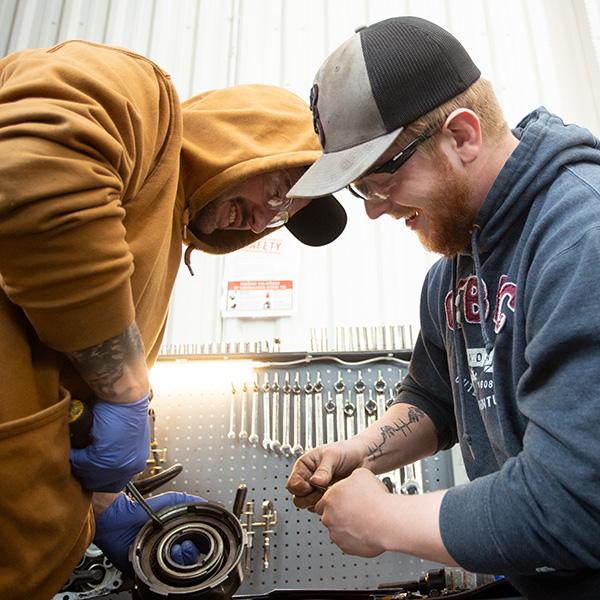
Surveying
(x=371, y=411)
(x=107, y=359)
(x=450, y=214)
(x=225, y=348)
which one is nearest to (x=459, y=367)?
(x=450, y=214)

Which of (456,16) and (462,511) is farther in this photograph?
(456,16)

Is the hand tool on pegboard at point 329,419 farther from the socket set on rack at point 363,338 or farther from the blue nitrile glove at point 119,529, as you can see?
the blue nitrile glove at point 119,529

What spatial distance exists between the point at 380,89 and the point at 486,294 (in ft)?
1.24

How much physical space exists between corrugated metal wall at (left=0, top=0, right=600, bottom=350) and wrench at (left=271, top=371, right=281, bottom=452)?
0.60 feet

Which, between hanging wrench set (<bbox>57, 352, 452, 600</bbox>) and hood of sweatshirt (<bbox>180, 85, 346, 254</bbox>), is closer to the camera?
hood of sweatshirt (<bbox>180, 85, 346, 254</bbox>)

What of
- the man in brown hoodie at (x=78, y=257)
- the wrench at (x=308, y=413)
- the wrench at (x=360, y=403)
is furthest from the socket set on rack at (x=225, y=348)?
the man in brown hoodie at (x=78, y=257)

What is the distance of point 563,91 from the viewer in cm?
224

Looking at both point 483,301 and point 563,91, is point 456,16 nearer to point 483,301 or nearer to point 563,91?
point 563,91

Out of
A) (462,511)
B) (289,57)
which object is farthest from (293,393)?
(289,57)

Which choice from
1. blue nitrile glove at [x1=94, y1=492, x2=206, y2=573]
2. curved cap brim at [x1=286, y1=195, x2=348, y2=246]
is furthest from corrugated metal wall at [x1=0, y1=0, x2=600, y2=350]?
blue nitrile glove at [x1=94, y1=492, x2=206, y2=573]

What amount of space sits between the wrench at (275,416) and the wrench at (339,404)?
19 centimetres

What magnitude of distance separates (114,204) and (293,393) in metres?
1.13

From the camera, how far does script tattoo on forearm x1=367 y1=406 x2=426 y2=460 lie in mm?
1230

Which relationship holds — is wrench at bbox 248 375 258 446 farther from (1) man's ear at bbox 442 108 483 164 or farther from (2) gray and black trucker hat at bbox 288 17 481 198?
(1) man's ear at bbox 442 108 483 164
